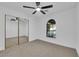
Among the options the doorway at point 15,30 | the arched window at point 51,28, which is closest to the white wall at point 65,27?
the arched window at point 51,28

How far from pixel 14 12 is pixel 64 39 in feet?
12.7

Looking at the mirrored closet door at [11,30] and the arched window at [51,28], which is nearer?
the mirrored closet door at [11,30]

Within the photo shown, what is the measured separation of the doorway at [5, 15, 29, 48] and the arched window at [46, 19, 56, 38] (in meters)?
1.84

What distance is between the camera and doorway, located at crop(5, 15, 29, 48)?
14.5 feet

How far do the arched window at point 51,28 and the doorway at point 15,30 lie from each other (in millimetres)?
1836

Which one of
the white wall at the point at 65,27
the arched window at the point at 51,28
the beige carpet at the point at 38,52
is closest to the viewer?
the beige carpet at the point at 38,52

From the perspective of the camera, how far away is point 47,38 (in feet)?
20.4

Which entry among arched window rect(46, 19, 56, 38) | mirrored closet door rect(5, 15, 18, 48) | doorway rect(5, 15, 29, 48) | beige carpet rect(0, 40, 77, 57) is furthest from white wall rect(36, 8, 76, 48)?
mirrored closet door rect(5, 15, 18, 48)

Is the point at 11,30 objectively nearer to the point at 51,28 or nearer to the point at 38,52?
the point at 38,52

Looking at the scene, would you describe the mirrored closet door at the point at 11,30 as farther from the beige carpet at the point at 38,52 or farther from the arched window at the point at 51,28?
the arched window at the point at 51,28

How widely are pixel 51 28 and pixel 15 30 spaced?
2932 millimetres

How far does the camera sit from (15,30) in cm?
496

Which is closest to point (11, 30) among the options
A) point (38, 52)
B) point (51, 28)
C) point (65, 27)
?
point (38, 52)

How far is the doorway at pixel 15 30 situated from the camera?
443 centimetres
